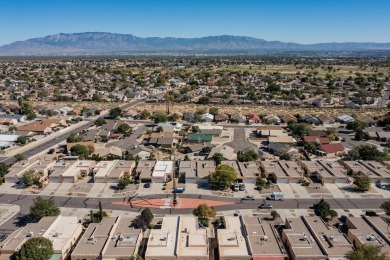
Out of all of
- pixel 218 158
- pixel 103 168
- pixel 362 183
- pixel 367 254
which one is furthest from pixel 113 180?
pixel 362 183

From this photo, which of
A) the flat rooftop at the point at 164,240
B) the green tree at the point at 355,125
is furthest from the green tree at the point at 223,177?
the green tree at the point at 355,125

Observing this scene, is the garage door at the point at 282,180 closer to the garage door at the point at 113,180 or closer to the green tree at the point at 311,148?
the green tree at the point at 311,148

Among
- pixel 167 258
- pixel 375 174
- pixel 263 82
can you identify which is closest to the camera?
pixel 167 258

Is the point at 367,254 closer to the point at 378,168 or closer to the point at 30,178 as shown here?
the point at 378,168

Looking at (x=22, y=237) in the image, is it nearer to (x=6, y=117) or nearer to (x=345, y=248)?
(x=345, y=248)

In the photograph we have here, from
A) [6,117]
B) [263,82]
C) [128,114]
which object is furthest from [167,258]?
[263,82]

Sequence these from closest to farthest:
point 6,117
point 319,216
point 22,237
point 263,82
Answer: point 22,237
point 319,216
point 6,117
point 263,82
